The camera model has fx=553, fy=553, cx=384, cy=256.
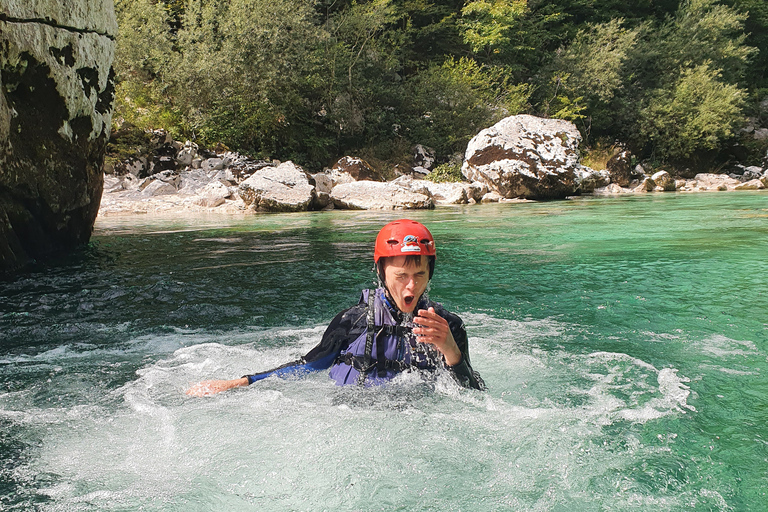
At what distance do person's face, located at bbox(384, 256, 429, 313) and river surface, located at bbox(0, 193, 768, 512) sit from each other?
0.49 m

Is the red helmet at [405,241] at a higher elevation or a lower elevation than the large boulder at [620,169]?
lower

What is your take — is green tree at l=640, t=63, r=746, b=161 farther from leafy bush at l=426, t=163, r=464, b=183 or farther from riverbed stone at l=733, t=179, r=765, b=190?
leafy bush at l=426, t=163, r=464, b=183

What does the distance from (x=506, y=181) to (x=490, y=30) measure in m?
11.4

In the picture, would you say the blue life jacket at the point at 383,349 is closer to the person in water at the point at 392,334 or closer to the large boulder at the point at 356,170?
the person in water at the point at 392,334

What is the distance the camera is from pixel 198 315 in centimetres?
530

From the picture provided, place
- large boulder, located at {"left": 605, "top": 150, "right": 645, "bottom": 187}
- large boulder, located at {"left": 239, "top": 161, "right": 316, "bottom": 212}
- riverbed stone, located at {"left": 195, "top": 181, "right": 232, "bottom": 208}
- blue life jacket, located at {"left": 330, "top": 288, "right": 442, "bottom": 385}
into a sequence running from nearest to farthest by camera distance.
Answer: blue life jacket, located at {"left": 330, "top": 288, "right": 442, "bottom": 385} → large boulder, located at {"left": 239, "top": 161, "right": 316, "bottom": 212} → riverbed stone, located at {"left": 195, "top": 181, "right": 232, "bottom": 208} → large boulder, located at {"left": 605, "top": 150, "right": 645, "bottom": 187}

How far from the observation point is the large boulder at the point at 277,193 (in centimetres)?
1661

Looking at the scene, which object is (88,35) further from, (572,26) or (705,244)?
(572,26)

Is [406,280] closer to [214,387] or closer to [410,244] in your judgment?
[410,244]

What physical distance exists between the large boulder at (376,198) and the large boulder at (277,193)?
3.28ft

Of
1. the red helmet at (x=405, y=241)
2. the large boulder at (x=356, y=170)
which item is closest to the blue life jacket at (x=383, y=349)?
the red helmet at (x=405, y=241)

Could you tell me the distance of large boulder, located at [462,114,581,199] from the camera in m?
19.9

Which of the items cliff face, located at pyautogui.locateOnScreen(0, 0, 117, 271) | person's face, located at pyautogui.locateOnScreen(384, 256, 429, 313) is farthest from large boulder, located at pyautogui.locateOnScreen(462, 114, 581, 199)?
person's face, located at pyautogui.locateOnScreen(384, 256, 429, 313)

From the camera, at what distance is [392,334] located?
9.67 ft
